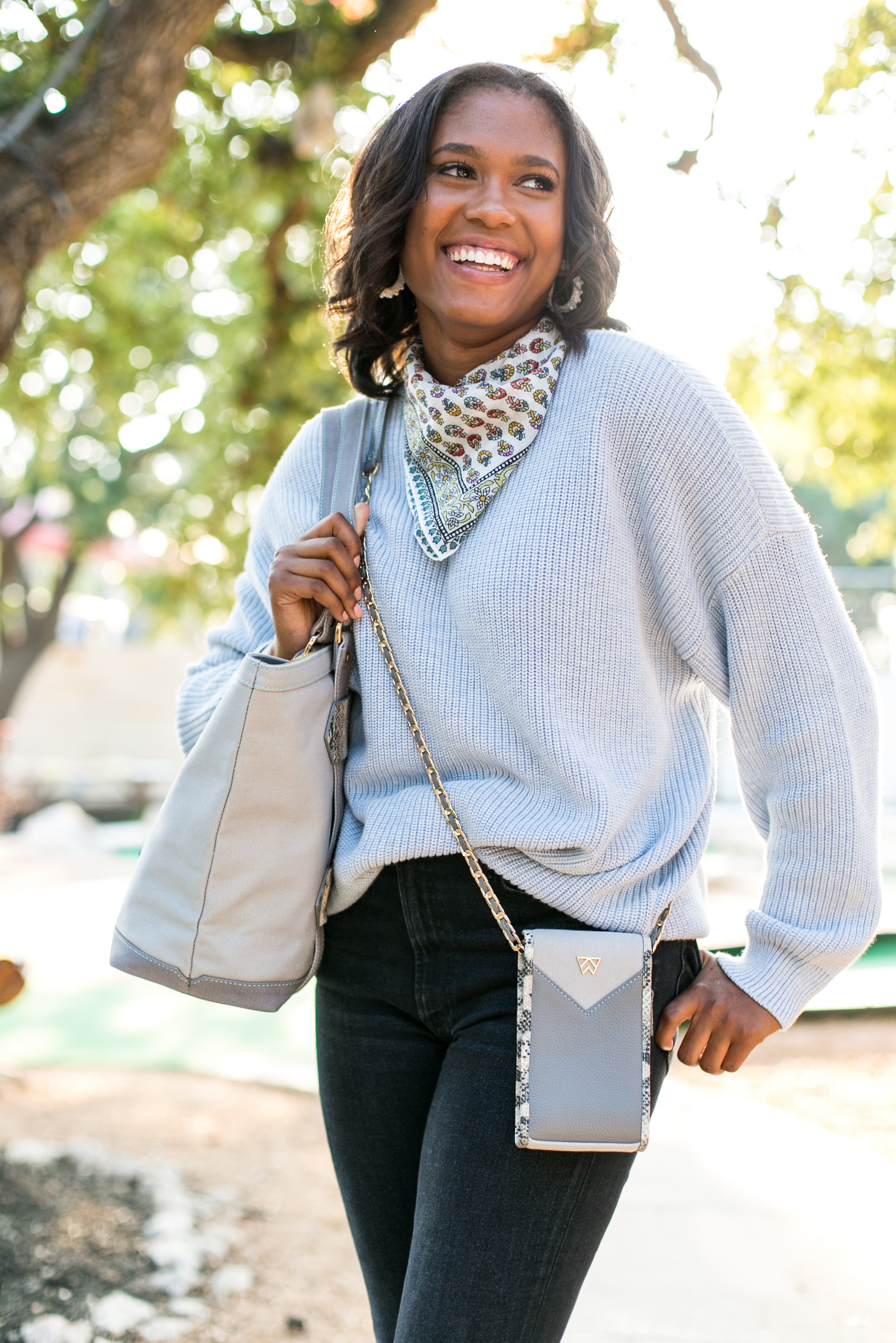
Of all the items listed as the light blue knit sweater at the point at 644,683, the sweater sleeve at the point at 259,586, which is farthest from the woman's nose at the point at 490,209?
the sweater sleeve at the point at 259,586

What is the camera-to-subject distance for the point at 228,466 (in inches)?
342

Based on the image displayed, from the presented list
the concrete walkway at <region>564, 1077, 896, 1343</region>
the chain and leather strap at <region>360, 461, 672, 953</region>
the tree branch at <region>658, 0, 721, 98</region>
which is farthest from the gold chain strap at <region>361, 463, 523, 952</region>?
the tree branch at <region>658, 0, 721, 98</region>

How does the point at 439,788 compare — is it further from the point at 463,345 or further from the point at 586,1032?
the point at 463,345

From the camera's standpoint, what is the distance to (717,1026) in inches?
57.2

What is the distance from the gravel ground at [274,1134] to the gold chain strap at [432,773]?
6.44 feet

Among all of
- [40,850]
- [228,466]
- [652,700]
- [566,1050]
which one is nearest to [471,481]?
[652,700]

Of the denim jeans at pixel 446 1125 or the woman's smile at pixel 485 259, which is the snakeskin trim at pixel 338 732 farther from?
the woman's smile at pixel 485 259

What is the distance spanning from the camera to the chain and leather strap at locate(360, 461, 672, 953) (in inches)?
55.5

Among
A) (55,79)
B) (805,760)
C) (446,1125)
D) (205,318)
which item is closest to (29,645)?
(205,318)

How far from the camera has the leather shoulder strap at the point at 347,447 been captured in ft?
5.57

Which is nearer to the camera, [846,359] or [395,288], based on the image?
[395,288]

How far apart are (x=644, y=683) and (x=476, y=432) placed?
0.39 metres

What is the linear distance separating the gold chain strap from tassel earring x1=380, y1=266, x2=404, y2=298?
43 cm

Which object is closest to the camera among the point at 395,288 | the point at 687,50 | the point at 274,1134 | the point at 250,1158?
the point at 395,288
